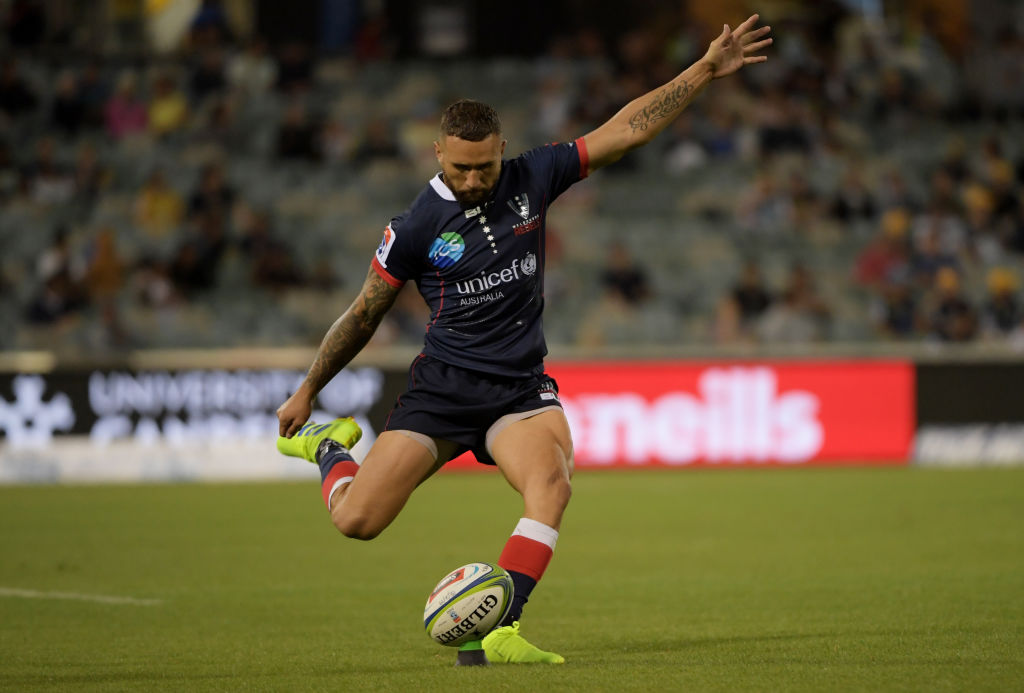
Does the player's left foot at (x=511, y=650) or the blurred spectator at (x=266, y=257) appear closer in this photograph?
the player's left foot at (x=511, y=650)

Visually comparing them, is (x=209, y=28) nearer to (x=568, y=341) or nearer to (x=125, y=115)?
(x=125, y=115)

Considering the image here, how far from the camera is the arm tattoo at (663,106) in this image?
5.68m

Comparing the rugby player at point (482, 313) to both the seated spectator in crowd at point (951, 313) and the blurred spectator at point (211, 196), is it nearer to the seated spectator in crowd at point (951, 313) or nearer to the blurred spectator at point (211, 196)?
the seated spectator in crowd at point (951, 313)

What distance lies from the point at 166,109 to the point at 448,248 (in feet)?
50.8

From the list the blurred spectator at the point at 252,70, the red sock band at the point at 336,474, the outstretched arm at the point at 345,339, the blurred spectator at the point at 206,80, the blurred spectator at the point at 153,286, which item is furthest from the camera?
the blurred spectator at the point at 252,70

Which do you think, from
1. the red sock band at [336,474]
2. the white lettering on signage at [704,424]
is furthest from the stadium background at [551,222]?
the red sock band at [336,474]

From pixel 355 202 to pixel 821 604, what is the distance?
13.7 meters

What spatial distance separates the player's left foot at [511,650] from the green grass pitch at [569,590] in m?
0.12

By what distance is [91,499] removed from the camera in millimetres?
13445

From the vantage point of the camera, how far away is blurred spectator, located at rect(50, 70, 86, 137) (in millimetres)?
19938

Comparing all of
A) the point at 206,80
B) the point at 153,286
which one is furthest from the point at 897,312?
the point at 206,80

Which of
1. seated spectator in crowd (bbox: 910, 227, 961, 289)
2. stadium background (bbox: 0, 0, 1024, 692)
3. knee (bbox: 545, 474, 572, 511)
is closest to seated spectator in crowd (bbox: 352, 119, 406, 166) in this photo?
stadium background (bbox: 0, 0, 1024, 692)

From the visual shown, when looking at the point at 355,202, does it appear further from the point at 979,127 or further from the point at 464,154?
the point at 464,154

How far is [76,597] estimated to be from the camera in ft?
24.5
